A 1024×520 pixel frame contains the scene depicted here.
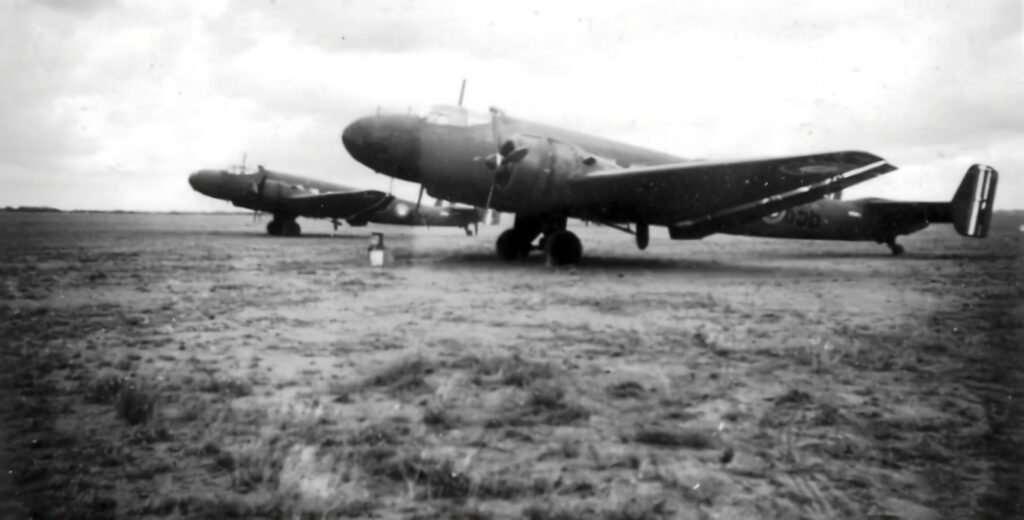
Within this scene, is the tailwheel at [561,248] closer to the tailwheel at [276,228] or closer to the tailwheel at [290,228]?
the tailwheel at [290,228]

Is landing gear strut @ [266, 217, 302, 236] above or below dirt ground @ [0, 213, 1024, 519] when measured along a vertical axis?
above

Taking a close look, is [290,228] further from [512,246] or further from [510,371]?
[510,371]

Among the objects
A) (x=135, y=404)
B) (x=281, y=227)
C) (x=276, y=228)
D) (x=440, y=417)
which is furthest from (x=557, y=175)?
(x=276, y=228)

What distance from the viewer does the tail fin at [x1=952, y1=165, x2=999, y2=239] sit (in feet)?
50.5

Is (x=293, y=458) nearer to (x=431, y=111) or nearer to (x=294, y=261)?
(x=431, y=111)

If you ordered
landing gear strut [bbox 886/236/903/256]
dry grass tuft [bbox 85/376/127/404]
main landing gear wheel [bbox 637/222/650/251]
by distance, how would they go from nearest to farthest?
dry grass tuft [bbox 85/376/127/404]
main landing gear wheel [bbox 637/222/650/251]
landing gear strut [bbox 886/236/903/256]

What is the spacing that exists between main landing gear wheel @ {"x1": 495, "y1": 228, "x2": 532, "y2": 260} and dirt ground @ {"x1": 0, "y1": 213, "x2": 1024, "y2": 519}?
20.2 ft

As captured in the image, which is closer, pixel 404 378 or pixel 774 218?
pixel 404 378

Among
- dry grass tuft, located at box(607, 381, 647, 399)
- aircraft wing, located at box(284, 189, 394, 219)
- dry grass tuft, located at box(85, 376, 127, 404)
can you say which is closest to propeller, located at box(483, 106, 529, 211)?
dry grass tuft, located at box(607, 381, 647, 399)

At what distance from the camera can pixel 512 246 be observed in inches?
553

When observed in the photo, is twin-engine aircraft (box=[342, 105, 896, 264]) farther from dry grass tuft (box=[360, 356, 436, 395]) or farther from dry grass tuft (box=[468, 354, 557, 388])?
dry grass tuft (box=[360, 356, 436, 395])

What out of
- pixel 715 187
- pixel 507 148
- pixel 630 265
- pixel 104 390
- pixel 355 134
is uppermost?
pixel 355 134

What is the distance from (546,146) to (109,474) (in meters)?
9.75

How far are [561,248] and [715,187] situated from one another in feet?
9.78
